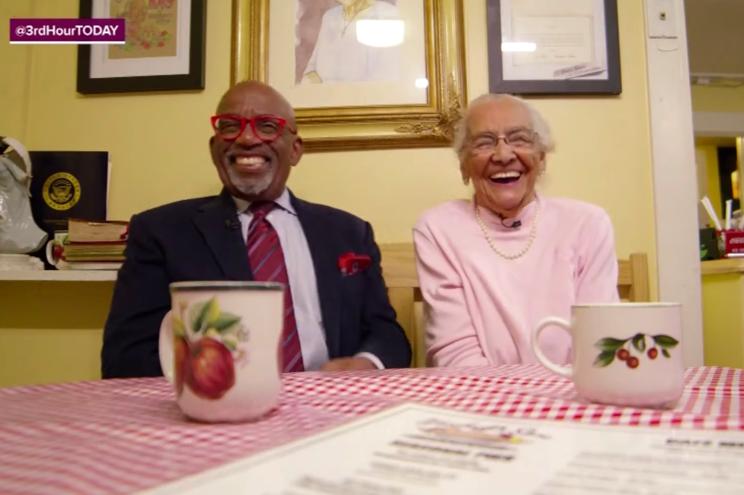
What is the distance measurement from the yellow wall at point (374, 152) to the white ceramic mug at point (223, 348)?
115 centimetres

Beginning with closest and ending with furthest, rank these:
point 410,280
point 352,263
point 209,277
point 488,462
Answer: point 488,462
point 209,277
point 352,263
point 410,280

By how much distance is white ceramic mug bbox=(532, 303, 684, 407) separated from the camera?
47 cm

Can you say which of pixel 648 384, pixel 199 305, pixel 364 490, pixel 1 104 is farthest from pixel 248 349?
pixel 1 104

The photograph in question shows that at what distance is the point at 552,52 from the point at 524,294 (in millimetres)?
765

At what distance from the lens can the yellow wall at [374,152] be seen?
5.14 ft

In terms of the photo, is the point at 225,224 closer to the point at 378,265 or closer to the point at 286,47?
the point at 378,265

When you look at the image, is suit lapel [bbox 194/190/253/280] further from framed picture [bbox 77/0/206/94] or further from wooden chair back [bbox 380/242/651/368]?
framed picture [bbox 77/0/206/94]

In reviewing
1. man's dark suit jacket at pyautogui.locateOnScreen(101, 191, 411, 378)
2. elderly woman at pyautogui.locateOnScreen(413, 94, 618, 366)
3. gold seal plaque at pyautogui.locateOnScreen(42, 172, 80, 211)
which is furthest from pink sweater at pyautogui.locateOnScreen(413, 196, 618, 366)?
gold seal plaque at pyautogui.locateOnScreen(42, 172, 80, 211)

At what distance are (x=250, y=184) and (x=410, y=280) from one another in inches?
19.7

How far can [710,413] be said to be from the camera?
0.44 meters

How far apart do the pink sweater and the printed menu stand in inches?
29.6

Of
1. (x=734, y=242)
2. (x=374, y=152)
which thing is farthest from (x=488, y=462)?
(x=734, y=242)

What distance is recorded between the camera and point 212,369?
0.42 m
